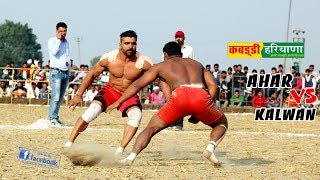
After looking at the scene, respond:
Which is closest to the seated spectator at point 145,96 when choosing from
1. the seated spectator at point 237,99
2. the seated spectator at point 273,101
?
the seated spectator at point 237,99

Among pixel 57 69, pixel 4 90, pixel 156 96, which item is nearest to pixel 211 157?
pixel 57 69

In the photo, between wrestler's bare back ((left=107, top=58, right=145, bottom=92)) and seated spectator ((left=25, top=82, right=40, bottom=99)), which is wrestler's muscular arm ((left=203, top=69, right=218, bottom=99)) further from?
seated spectator ((left=25, top=82, right=40, bottom=99))

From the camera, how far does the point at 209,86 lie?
10.7 metres

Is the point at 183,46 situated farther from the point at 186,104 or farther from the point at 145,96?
the point at 145,96

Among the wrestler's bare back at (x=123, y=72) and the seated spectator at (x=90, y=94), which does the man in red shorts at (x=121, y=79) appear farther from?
the seated spectator at (x=90, y=94)

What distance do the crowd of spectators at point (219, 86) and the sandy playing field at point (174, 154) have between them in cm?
853

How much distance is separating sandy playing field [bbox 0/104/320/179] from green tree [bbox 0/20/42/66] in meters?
141

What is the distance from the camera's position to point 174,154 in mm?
12367

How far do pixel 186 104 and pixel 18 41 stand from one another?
156038mm

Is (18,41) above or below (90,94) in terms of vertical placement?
above

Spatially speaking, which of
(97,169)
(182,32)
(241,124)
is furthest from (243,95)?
(97,169)

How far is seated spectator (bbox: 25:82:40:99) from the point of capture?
3082 cm

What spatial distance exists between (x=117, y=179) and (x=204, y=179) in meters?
1.01

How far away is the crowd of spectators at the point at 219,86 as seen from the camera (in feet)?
92.7
